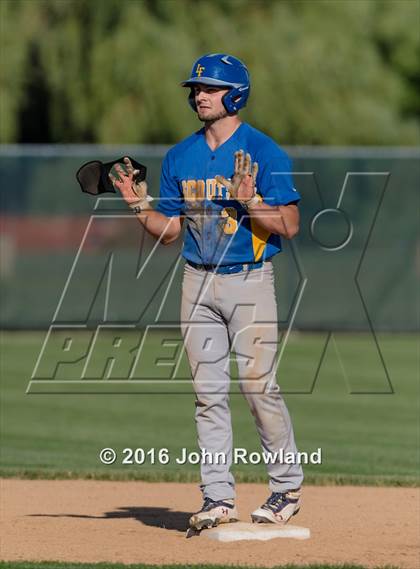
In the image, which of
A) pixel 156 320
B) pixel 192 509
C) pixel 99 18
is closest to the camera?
pixel 192 509

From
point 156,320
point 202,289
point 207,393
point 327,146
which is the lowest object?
point 207,393

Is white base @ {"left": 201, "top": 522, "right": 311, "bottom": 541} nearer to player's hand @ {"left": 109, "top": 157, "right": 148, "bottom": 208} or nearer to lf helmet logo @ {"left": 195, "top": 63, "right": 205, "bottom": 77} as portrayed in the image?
player's hand @ {"left": 109, "top": 157, "right": 148, "bottom": 208}

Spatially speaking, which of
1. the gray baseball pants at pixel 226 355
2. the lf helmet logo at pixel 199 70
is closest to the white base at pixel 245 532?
the gray baseball pants at pixel 226 355

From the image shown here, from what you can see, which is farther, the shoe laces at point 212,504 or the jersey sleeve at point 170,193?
the jersey sleeve at point 170,193

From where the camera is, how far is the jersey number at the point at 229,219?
6.40m

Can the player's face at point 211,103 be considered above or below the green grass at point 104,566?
above

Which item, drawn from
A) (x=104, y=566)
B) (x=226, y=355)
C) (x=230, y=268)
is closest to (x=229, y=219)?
(x=230, y=268)

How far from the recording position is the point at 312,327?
18.4 metres

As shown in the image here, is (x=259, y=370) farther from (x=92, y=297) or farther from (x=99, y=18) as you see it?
(x=99, y=18)

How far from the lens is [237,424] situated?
11.5m

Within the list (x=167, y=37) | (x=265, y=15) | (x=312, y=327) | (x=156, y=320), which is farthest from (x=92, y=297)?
(x=265, y=15)

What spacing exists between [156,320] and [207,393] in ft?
37.3

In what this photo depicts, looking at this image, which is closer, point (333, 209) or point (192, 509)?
point (192, 509)

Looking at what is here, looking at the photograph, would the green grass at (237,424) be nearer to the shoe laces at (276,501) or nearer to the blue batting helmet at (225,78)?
the shoe laces at (276,501)
